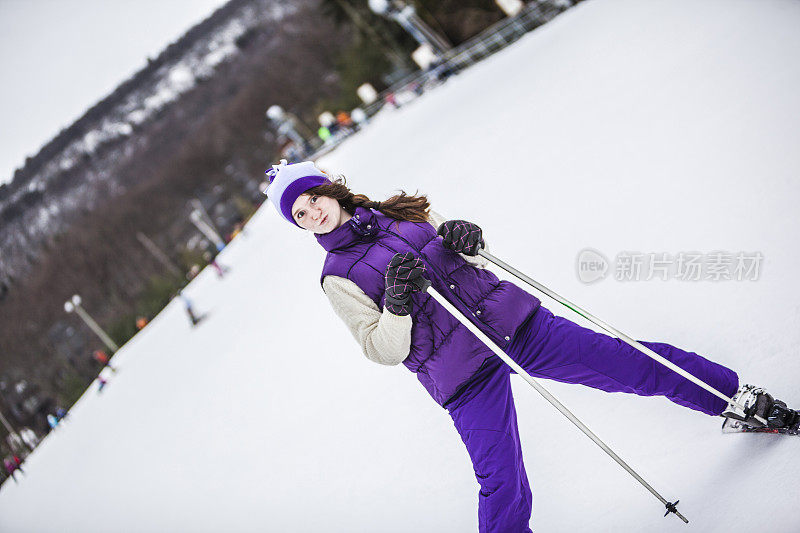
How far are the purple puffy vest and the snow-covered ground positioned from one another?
3.32 ft

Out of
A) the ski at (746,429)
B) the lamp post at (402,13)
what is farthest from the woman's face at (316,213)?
the lamp post at (402,13)

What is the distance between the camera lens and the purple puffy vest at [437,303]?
1.70 m

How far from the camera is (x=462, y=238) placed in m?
1.71

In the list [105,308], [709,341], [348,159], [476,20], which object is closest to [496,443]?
[709,341]

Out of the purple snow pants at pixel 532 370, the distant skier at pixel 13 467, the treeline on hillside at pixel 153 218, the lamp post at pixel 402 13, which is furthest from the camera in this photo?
the treeline on hillside at pixel 153 218

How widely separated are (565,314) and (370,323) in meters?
1.99

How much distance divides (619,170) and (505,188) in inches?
46.4

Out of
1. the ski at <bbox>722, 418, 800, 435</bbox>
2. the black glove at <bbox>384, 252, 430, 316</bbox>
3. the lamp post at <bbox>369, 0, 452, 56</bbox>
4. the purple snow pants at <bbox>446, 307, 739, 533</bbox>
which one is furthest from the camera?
the lamp post at <bbox>369, 0, 452, 56</bbox>

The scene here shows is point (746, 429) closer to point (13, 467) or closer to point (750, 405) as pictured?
point (750, 405)

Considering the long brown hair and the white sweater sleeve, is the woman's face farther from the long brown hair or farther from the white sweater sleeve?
the white sweater sleeve

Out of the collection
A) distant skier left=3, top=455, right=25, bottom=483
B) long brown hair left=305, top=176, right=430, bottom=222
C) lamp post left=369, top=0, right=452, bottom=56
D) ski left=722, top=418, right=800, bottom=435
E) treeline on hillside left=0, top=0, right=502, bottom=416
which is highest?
treeline on hillside left=0, top=0, right=502, bottom=416

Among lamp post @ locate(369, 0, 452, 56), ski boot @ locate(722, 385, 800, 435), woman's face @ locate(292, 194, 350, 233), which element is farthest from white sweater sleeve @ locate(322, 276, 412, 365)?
lamp post @ locate(369, 0, 452, 56)

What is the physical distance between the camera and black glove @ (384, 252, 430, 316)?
1.53m

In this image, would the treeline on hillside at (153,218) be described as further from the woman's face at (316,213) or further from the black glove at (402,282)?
the black glove at (402,282)
